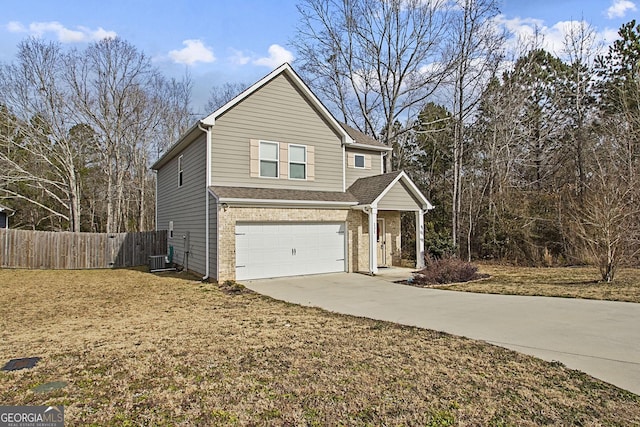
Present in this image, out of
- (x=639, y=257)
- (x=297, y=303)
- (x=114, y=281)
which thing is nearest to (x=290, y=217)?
(x=297, y=303)

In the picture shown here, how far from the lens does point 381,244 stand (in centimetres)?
1727

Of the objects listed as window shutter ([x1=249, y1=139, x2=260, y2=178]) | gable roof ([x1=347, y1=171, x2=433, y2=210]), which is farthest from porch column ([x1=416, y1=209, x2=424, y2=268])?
window shutter ([x1=249, y1=139, x2=260, y2=178])

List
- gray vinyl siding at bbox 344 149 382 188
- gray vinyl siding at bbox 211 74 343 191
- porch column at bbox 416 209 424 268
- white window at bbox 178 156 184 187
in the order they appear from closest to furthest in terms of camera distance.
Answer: gray vinyl siding at bbox 211 74 343 191 < porch column at bbox 416 209 424 268 < white window at bbox 178 156 184 187 < gray vinyl siding at bbox 344 149 382 188

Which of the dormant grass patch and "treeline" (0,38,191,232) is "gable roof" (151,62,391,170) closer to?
the dormant grass patch

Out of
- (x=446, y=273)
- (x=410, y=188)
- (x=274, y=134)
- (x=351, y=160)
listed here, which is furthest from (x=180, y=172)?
(x=446, y=273)

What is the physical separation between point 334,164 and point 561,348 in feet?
36.1

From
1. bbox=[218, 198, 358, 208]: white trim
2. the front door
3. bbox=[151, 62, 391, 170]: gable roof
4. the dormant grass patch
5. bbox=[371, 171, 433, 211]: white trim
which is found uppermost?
bbox=[151, 62, 391, 170]: gable roof

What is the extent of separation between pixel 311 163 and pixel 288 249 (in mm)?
3411

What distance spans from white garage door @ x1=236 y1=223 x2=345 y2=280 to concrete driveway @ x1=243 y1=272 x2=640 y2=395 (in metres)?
1.10

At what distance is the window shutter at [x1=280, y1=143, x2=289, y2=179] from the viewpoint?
14.1 m

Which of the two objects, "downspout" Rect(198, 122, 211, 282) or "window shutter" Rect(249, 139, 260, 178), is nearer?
"downspout" Rect(198, 122, 211, 282)

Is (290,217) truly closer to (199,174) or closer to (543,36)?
(199,174)

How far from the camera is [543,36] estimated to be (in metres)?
20.9

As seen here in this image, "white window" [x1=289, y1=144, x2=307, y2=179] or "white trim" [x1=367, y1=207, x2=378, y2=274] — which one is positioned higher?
"white window" [x1=289, y1=144, x2=307, y2=179]
